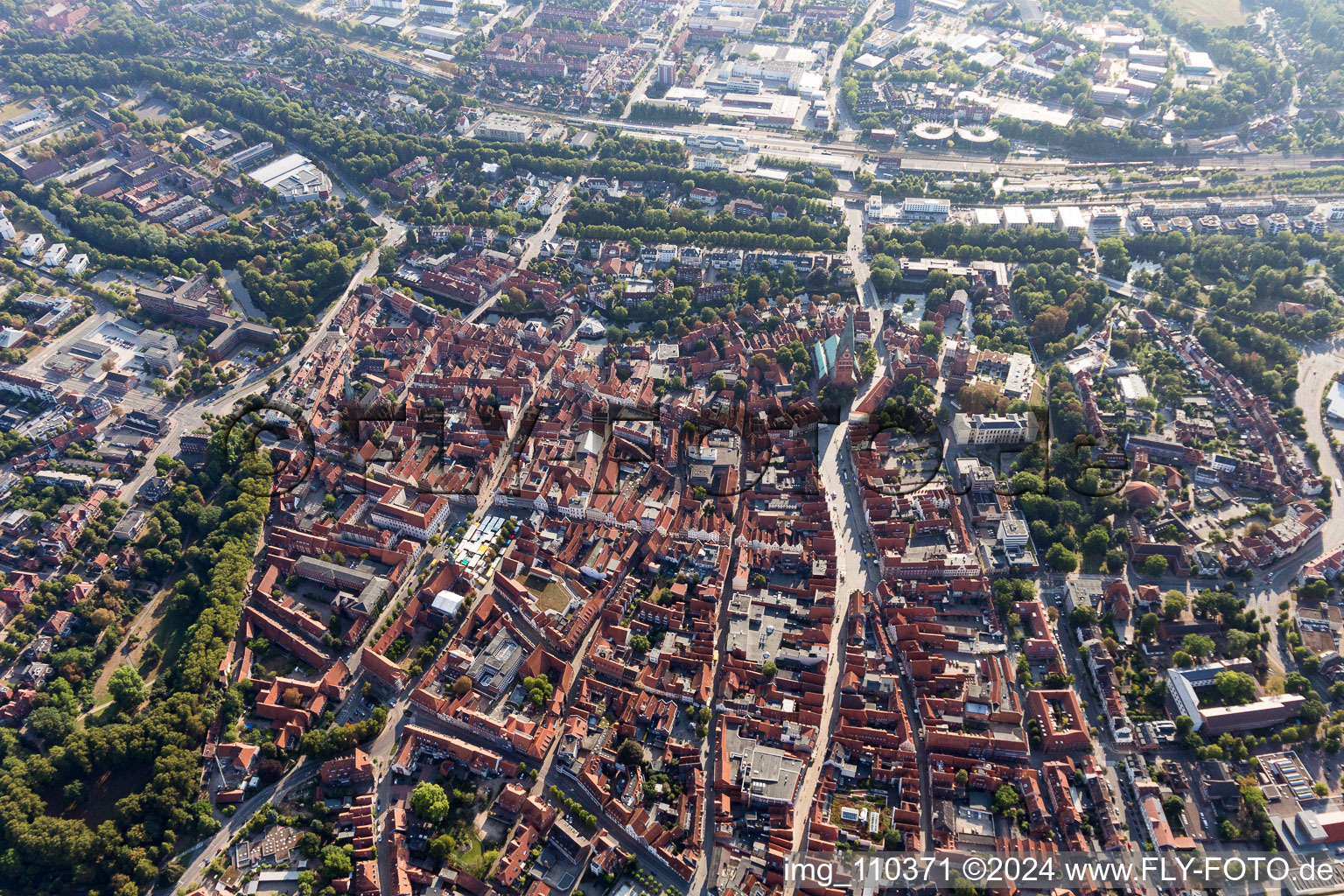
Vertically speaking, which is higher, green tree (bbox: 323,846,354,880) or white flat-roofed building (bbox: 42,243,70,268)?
white flat-roofed building (bbox: 42,243,70,268)

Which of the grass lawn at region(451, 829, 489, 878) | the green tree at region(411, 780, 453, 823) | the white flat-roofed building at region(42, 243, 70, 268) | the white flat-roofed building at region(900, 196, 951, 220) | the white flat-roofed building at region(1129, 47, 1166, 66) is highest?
the white flat-roofed building at region(1129, 47, 1166, 66)

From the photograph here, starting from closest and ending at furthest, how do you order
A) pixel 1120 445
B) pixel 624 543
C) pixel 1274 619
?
1. pixel 1274 619
2. pixel 624 543
3. pixel 1120 445

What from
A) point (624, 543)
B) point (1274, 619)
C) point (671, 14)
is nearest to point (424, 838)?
point (624, 543)

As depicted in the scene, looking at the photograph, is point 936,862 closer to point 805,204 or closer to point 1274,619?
point 1274,619

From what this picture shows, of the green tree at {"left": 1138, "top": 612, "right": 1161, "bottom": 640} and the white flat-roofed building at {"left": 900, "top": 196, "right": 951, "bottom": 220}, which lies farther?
the white flat-roofed building at {"left": 900, "top": 196, "right": 951, "bottom": 220}

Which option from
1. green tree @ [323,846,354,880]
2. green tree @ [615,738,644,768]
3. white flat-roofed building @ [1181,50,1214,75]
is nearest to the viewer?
green tree @ [323,846,354,880]

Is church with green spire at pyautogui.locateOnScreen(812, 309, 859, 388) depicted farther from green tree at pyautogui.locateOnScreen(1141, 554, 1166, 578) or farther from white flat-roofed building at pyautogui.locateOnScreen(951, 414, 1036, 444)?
green tree at pyautogui.locateOnScreen(1141, 554, 1166, 578)

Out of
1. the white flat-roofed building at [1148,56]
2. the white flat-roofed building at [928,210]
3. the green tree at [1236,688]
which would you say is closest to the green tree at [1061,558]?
the green tree at [1236,688]

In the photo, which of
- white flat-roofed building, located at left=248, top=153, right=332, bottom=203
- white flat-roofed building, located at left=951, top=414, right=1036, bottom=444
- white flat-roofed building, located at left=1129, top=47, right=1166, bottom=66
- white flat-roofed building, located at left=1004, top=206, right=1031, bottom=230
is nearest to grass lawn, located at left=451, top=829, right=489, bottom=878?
white flat-roofed building, located at left=951, top=414, right=1036, bottom=444
